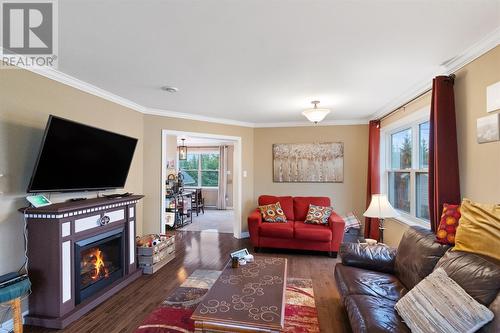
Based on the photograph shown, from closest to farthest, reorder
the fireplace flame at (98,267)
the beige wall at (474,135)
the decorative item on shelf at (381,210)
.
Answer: the beige wall at (474,135) → the fireplace flame at (98,267) → the decorative item on shelf at (381,210)

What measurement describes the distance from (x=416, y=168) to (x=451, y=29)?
2133 mm

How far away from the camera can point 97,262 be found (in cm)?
286

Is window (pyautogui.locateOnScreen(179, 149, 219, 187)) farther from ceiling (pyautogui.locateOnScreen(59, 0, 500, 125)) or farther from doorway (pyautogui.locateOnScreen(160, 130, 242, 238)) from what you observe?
ceiling (pyautogui.locateOnScreen(59, 0, 500, 125))

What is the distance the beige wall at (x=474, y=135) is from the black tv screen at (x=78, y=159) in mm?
3660

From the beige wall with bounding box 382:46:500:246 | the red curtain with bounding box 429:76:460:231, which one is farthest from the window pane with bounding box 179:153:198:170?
the beige wall with bounding box 382:46:500:246

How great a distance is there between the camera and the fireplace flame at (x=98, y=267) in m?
2.78

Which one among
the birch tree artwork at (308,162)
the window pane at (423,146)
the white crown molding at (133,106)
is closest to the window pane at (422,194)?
the window pane at (423,146)

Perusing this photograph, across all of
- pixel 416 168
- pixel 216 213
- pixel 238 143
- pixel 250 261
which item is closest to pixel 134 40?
pixel 250 261

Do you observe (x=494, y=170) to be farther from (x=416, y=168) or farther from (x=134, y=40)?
(x=134, y=40)

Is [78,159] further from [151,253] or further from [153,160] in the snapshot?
[153,160]

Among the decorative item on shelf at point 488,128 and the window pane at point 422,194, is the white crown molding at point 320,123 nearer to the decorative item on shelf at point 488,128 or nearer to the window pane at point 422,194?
the window pane at point 422,194

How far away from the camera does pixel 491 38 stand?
1.94 metres

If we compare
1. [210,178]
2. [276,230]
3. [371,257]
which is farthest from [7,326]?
[210,178]

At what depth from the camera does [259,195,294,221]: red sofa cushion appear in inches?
Answer: 190
